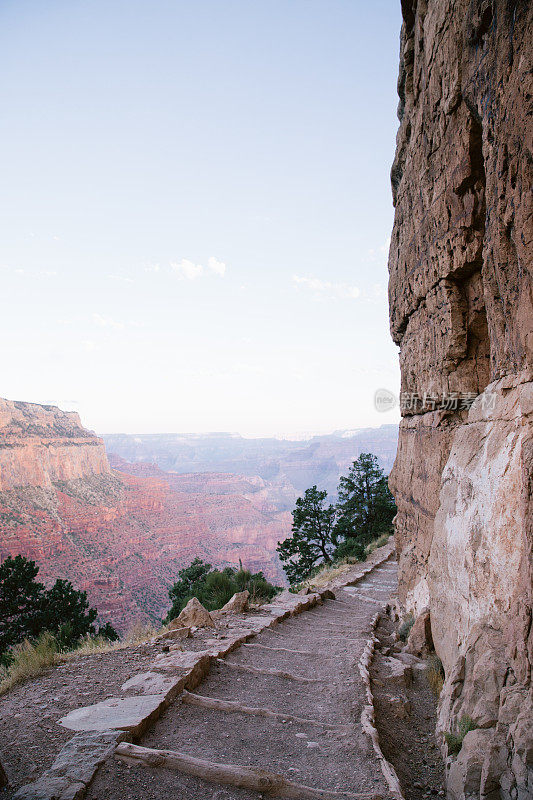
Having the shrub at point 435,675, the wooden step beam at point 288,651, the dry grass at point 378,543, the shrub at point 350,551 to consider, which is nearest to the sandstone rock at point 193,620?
the wooden step beam at point 288,651

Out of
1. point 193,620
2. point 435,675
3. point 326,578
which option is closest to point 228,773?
point 435,675

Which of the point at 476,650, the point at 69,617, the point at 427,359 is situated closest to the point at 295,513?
the point at 69,617

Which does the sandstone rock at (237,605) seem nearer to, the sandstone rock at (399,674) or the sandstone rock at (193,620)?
the sandstone rock at (193,620)

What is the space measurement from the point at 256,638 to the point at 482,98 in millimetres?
8100

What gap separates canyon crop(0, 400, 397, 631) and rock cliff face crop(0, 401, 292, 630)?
6.3 inches

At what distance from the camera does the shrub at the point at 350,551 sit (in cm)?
2050

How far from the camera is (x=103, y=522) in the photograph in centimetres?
5816

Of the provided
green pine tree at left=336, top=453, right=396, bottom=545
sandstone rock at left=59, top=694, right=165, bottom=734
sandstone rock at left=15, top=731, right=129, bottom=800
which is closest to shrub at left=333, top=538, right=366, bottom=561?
green pine tree at left=336, top=453, right=396, bottom=545

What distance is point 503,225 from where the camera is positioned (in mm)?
3861

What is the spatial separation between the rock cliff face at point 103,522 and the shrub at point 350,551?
19.7 m

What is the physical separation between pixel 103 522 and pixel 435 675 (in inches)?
2343

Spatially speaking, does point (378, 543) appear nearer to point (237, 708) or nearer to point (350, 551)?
point (350, 551)

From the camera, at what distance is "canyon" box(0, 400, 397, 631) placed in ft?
149

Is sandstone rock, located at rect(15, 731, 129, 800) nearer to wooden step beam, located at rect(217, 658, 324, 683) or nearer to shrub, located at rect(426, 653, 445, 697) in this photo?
wooden step beam, located at rect(217, 658, 324, 683)
